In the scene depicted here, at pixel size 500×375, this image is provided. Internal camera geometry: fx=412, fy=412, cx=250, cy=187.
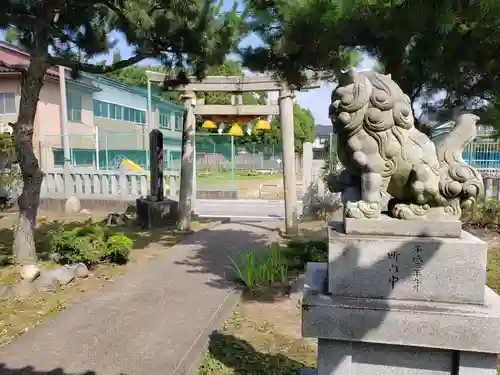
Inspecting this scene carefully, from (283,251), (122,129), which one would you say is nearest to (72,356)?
(283,251)

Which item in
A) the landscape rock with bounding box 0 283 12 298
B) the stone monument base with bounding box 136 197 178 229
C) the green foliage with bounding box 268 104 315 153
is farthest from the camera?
the green foliage with bounding box 268 104 315 153

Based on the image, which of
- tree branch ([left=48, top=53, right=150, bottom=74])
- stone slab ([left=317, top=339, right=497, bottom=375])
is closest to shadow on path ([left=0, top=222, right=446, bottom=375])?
stone slab ([left=317, top=339, right=497, bottom=375])

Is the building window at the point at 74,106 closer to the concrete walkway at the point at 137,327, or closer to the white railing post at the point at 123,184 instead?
the white railing post at the point at 123,184

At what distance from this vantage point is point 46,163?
13.1 m

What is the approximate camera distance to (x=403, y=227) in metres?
2.15

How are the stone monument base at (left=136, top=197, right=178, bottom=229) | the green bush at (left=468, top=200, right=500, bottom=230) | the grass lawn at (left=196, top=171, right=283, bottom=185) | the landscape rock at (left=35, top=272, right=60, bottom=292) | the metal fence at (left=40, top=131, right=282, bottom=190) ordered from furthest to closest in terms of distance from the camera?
the grass lawn at (left=196, top=171, right=283, bottom=185) < the metal fence at (left=40, top=131, right=282, bottom=190) < the stone monument base at (left=136, top=197, right=178, bottom=229) < the green bush at (left=468, top=200, right=500, bottom=230) < the landscape rock at (left=35, top=272, right=60, bottom=292)

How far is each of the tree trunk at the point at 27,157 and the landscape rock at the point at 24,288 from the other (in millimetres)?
670

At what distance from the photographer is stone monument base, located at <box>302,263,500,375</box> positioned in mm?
1980

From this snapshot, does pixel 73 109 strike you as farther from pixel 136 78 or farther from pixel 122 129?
pixel 136 78

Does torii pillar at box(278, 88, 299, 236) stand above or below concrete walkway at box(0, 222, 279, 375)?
above

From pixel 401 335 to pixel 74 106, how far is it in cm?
1997

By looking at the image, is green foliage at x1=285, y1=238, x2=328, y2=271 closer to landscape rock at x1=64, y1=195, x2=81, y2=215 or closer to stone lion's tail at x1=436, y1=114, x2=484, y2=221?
stone lion's tail at x1=436, y1=114, x2=484, y2=221

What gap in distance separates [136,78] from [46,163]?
1684cm

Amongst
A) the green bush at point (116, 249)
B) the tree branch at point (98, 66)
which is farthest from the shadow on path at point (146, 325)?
the tree branch at point (98, 66)
